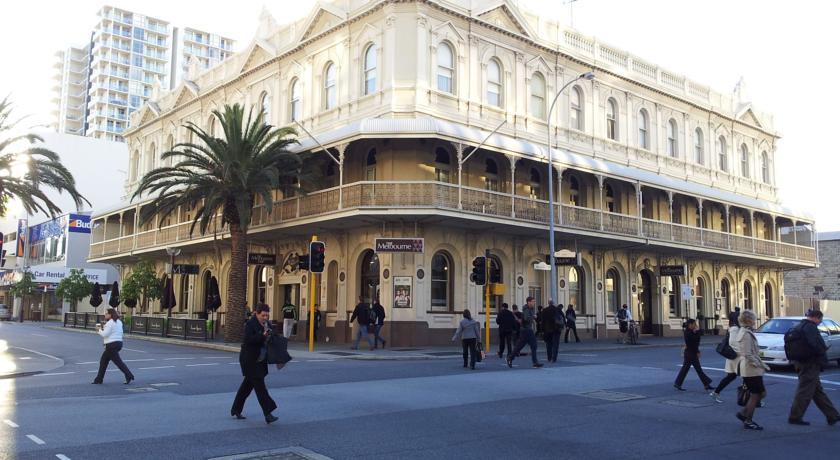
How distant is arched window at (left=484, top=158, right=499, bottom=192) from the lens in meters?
29.1

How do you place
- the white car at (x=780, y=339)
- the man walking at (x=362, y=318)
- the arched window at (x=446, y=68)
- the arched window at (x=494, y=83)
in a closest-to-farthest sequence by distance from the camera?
the white car at (x=780, y=339) < the man walking at (x=362, y=318) < the arched window at (x=446, y=68) < the arched window at (x=494, y=83)

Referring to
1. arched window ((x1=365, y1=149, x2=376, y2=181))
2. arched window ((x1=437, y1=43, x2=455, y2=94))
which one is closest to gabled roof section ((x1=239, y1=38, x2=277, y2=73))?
arched window ((x1=365, y1=149, x2=376, y2=181))

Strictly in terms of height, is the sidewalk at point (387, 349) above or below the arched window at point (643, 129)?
below

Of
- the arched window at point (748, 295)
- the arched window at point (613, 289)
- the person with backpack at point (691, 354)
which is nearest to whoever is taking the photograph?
the person with backpack at point (691, 354)

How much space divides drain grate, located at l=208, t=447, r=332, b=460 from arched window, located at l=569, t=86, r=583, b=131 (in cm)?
2691

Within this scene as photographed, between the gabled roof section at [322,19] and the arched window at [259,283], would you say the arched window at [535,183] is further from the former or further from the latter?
the arched window at [259,283]

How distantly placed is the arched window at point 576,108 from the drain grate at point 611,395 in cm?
2098

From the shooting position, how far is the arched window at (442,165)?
2755 centimetres

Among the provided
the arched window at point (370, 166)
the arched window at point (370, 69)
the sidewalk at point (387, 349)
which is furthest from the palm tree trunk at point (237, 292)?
the arched window at point (370, 69)

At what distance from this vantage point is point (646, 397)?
12758 mm

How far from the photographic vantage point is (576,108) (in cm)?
3294

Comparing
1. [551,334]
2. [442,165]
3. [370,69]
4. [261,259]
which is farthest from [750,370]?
[261,259]

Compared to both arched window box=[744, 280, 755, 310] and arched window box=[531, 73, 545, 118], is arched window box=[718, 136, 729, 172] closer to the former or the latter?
arched window box=[744, 280, 755, 310]

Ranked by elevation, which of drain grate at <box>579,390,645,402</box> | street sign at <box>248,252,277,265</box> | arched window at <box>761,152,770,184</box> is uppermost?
arched window at <box>761,152,770,184</box>
